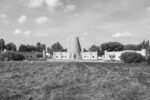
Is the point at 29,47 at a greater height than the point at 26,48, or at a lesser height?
greater

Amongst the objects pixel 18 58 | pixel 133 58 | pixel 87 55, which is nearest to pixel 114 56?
pixel 87 55

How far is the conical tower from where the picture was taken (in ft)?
121

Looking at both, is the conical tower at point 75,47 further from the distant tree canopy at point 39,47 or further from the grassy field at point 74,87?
the distant tree canopy at point 39,47

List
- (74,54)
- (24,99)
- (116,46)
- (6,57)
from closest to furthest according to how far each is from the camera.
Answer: (24,99)
(6,57)
(74,54)
(116,46)

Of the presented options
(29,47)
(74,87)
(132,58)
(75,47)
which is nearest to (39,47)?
(29,47)

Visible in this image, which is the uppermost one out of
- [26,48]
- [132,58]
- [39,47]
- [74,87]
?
[39,47]

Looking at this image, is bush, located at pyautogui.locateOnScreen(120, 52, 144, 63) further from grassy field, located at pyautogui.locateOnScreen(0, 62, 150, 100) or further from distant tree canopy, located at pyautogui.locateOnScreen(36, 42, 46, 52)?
distant tree canopy, located at pyautogui.locateOnScreen(36, 42, 46, 52)

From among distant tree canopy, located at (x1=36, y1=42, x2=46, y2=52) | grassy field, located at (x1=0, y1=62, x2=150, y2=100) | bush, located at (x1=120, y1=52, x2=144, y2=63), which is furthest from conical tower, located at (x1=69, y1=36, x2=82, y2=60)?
distant tree canopy, located at (x1=36, y1=42, x2=46, y2=52)

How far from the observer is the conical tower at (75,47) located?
36938mm

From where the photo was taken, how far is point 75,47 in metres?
37.0

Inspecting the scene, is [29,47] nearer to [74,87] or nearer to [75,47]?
[75,47]

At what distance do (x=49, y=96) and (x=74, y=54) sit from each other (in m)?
32.7

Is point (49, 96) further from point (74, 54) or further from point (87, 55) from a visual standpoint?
point (87, 55)

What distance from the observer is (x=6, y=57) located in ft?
114
